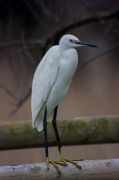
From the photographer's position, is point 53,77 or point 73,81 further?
point 73,81

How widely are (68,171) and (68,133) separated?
22.3 inches

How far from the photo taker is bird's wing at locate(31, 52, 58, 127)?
7.80 ft

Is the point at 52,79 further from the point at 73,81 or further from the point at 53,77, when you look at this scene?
the point at 73,81

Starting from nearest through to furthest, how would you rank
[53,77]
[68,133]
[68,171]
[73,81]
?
[68,171] < [53,77] < [68,133] < [73,81]

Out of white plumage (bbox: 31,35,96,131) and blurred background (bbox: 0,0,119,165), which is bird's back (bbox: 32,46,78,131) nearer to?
white plumage (bbox: 31,35,96,131)

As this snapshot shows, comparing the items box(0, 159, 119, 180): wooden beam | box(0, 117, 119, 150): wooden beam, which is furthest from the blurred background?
box(0, 159, 119, 180): wooden beam

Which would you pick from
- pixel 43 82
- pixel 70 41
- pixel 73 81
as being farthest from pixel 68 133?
pixel 73 81

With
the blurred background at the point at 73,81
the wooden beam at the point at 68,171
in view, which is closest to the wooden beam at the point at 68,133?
the blurred background at the point at 73,81

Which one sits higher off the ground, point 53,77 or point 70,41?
point 70,41

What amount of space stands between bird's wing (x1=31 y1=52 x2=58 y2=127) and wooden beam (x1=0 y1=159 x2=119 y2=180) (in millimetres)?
314

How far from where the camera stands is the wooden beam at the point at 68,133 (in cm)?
277

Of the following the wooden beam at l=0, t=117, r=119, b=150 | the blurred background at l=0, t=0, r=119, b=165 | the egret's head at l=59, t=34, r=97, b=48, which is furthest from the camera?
the blurred background at l=0, t=0, r=119, b=165

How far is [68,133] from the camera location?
2793 millimetres

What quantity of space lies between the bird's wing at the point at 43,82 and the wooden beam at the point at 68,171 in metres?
0.31
